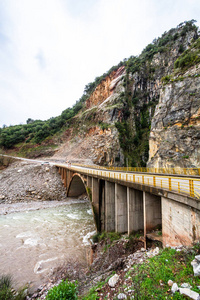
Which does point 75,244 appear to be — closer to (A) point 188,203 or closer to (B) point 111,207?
(B) point 111,207

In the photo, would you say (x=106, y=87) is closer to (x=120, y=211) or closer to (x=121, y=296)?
(x=120, y=211)

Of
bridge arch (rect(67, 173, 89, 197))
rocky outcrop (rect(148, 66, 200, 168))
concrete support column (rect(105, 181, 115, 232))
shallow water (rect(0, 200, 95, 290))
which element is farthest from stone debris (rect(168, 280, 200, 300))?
bridge arch (rect(67, 173, 89, 197))

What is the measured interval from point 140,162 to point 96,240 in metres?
31.3

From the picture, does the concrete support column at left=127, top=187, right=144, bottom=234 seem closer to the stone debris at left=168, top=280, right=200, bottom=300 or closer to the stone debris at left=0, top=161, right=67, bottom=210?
the stone debris at left=168, top=280, right=200, bottom=300

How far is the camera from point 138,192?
29.3 feet

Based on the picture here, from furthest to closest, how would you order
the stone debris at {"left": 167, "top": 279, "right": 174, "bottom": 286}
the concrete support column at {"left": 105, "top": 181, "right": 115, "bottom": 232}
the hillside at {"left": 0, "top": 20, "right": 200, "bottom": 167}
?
the hillside at {"left": 0, "top": 20, "right": 200, "bottom": 167} < the concrete support column at {"left": 105, "top": 181, "right": 115, "bottom": 232} < the stone debris at {"left": 167, "top": 279, "right": 174, "bottom": 286}

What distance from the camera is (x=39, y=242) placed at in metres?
12.1

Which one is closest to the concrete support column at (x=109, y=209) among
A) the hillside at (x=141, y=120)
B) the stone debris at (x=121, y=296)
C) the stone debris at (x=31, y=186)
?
the stone debris at (x=121, y=296)

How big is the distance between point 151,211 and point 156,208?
0.32 m

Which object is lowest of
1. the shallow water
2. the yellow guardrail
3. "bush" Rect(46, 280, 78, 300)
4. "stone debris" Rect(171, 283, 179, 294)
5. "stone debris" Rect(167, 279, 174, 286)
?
the shallow water

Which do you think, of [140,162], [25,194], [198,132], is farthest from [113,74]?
[25,194]

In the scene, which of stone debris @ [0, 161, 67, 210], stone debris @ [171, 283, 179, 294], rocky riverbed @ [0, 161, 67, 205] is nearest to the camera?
stone debris @ [171, 283, 179, 294]

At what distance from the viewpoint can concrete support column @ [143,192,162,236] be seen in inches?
283

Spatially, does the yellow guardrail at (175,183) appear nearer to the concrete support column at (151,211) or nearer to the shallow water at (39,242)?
the concrete support column at (151,211)
